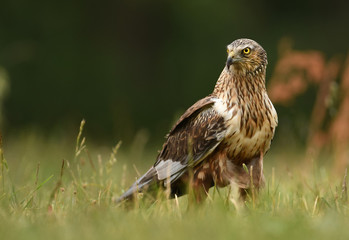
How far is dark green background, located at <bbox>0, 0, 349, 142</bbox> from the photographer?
13.6 metres

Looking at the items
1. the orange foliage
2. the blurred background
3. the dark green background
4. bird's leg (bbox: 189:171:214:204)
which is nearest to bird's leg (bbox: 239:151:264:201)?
bird's leg (bbox: 189:171:214:204)

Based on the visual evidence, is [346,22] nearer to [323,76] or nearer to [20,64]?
[20,64]

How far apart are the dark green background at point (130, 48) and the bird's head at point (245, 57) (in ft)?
25.0

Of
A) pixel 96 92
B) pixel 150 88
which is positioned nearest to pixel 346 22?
pixel 150 88

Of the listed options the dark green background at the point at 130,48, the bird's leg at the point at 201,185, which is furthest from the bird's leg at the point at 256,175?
the dark green background at the point at 130,48

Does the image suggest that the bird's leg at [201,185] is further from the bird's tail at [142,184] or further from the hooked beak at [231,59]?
the hooked beak at [231,59]

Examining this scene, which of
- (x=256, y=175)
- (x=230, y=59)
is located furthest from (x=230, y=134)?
(x=230, y=59)

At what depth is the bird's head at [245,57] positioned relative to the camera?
463 centimetres

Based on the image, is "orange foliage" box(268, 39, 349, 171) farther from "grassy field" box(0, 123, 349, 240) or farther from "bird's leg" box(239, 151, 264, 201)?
"bird's leg" box(239, 151, 264, 201)

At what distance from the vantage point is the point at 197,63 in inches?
611

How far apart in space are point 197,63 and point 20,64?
3.81 m

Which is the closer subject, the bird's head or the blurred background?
the bird's head

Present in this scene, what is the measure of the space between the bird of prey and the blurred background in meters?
6.50

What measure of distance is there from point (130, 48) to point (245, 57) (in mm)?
11725
